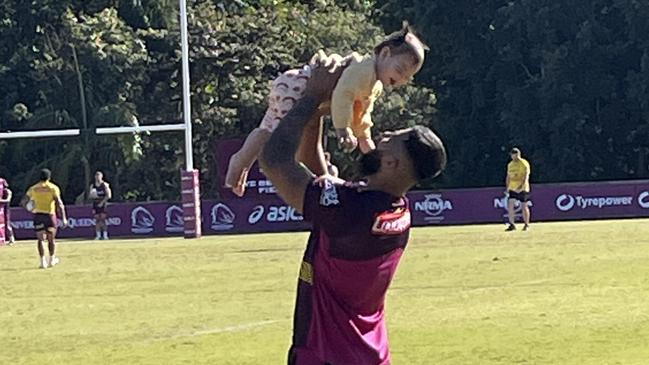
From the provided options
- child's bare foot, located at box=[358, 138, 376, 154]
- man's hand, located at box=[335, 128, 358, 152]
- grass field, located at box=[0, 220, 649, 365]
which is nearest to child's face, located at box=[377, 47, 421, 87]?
man's hand, located at box=[335, 128, 358, 152]

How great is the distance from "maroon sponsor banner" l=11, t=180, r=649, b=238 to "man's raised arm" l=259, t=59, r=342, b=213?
38.8m

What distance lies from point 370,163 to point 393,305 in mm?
12740

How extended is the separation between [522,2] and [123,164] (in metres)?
16.2

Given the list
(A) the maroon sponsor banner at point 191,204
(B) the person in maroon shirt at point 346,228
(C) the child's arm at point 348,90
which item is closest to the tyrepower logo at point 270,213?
(A) the maroon sponsor banner at point 191,204

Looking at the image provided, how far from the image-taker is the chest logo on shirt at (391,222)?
6.30 metres

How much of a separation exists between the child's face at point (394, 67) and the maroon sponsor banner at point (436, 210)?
38.8 m

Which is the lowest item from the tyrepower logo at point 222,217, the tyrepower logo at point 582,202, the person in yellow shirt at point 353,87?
the tyrepower logo at point 222,217

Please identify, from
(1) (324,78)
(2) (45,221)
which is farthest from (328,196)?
(2) (45,221)

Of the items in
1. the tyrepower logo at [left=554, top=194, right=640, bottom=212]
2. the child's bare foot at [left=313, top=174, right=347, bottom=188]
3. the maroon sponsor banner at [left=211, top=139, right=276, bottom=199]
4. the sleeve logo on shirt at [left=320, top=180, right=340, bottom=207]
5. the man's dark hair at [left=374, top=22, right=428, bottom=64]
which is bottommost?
the tyrepower logo at [left=554, top=194, right=640, bottom=212]

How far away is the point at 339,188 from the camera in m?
6.20

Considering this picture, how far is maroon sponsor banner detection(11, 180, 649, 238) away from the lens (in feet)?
151

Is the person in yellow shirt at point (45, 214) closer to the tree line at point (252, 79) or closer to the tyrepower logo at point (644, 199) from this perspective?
the tyrepower logo at point (644, 199)

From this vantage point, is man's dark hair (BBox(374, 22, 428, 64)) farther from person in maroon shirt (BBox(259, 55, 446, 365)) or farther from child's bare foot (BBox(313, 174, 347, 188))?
child's bare foot (BBox(313, 174, 347, 188))

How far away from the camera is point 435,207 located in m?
47.0
